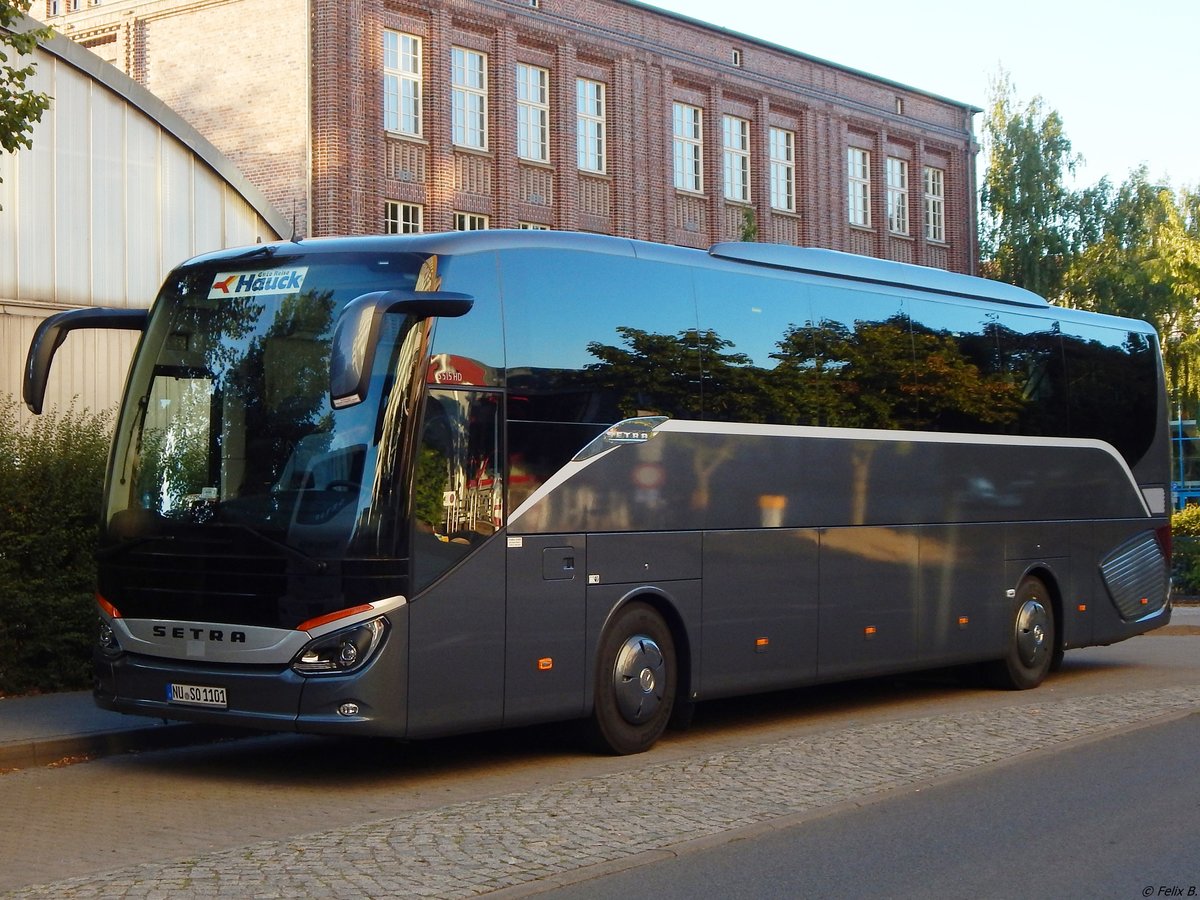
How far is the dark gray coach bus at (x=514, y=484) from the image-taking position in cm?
1003

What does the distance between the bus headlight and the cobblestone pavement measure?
1162 millimetres

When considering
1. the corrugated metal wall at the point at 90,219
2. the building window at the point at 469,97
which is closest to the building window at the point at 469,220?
the building window at the point at 469,97

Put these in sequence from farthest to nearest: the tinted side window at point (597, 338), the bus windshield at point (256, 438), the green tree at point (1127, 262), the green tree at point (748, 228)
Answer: the green tree at point (1127, 262) → the green tree at point (748, 228) → the tinted side window at point (597, 338) → the bus windshield at point (256, 438)

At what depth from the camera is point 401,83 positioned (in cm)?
3388

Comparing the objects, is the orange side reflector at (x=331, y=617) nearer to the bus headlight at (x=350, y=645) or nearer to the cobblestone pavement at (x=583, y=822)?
the bus headlight at (x=350, y=645)

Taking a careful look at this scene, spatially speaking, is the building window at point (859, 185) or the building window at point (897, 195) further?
the building window at point (897, 195)

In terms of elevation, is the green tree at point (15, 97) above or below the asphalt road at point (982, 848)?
above

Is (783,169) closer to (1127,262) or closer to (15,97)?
(1127,262)

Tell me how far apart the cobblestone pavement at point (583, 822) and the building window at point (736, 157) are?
3016 cm

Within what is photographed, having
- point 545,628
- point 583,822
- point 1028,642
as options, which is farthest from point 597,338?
point 1028,642

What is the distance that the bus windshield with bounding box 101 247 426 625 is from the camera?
394 inches

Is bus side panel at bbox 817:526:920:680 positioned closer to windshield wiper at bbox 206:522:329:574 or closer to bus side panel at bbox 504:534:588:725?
bus side panel at bbox 504:534:588:725

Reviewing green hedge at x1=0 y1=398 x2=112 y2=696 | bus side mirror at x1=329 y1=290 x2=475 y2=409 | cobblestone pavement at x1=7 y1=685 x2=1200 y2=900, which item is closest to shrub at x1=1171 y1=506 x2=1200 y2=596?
cobblestone pavement at x1=7 y1=685 x2=1200 y2=900

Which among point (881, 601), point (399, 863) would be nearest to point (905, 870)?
point (399, 863)
